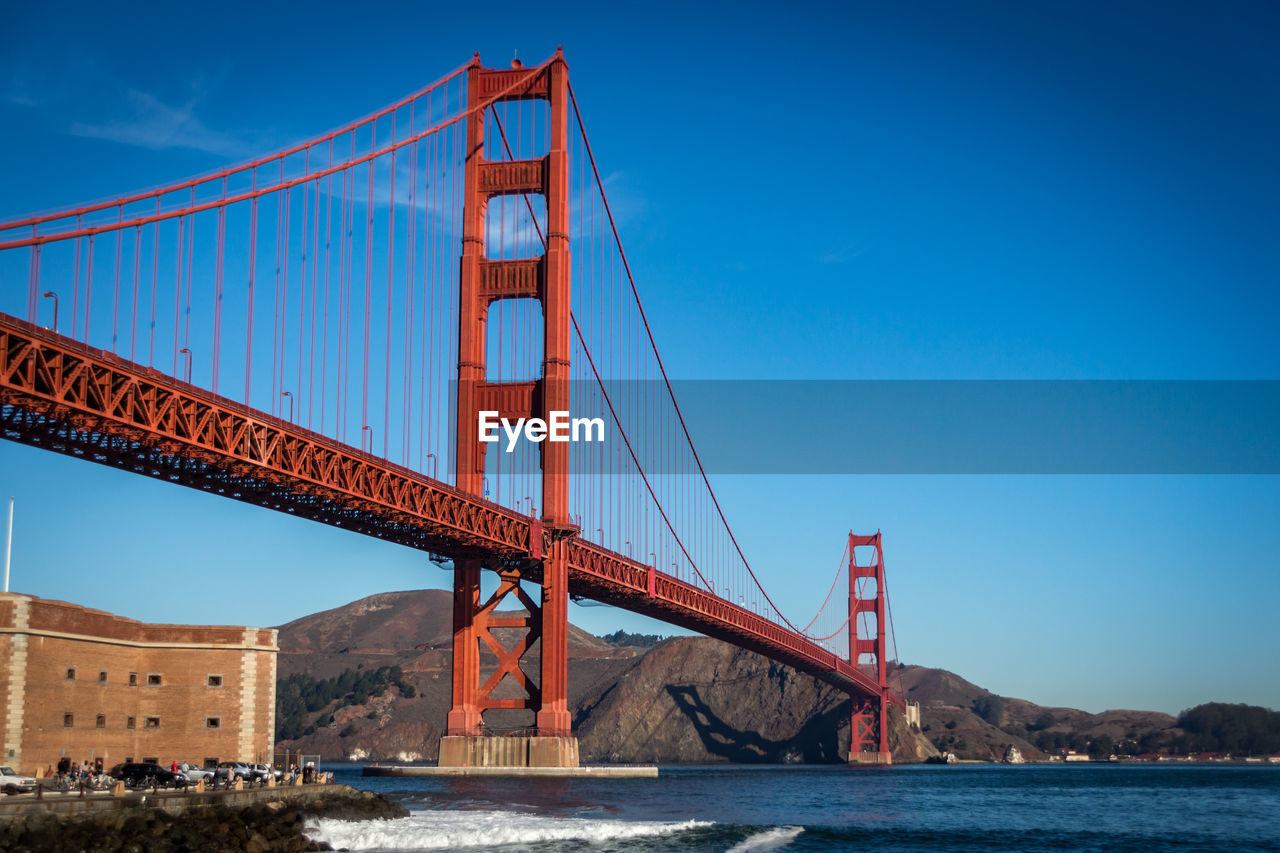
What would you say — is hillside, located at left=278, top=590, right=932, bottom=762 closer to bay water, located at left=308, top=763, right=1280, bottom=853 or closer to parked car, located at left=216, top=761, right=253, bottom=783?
bay water, located at left=308, top=763, right=1280, bottom=853

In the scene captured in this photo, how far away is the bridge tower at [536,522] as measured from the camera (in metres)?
63.0

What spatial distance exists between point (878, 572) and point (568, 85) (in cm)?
8563

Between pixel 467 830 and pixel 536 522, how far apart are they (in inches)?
1014

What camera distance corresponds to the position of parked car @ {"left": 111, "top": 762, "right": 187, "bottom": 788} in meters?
35.4

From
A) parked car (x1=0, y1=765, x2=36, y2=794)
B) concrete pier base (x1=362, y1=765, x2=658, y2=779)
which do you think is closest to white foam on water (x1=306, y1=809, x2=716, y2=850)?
parked car (x1=0, y1=765, x2=36, y2=794)

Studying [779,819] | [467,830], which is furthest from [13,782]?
[779,819]

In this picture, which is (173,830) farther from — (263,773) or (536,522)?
(536,522)

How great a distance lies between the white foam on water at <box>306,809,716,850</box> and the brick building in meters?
7.47

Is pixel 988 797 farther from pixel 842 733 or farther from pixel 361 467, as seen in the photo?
pixel 842 733

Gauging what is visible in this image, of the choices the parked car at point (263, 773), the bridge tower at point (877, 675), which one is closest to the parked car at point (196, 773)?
the parked car at point (263, 773)

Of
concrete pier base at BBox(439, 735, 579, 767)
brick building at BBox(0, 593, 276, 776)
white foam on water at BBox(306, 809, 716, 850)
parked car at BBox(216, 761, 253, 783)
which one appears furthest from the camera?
concrete pier base at BBox(439, 735, 579, 767)

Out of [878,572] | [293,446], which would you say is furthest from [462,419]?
[878,572]

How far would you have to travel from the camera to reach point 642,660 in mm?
169875

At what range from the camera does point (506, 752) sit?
62781mm
